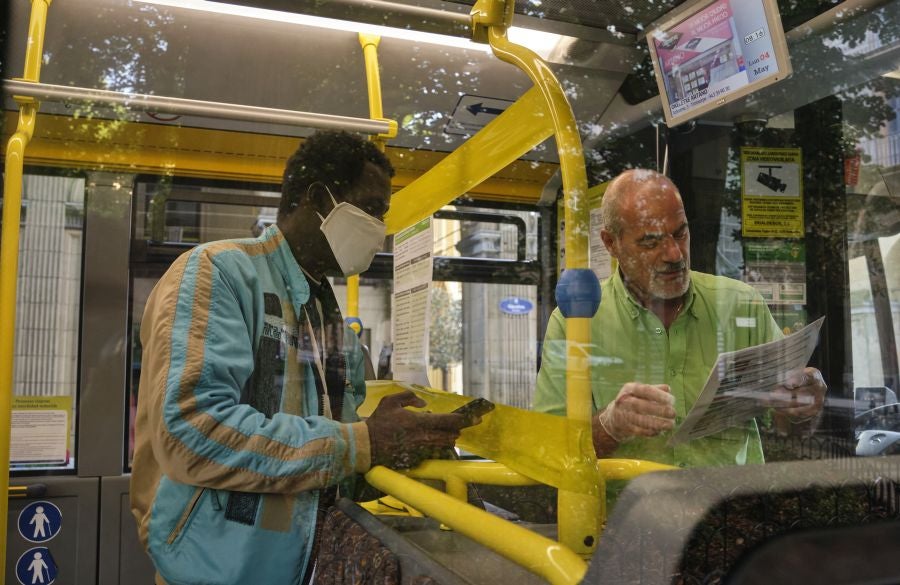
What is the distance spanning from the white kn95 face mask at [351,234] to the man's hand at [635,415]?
1.94 ft

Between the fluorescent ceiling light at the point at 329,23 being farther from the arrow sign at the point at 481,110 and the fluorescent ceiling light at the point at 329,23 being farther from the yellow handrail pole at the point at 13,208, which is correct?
the yellow handrail pole at the point at 13,208

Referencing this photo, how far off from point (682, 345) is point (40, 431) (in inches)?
47.8

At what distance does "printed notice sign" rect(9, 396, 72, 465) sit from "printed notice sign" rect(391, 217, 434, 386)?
67 cm

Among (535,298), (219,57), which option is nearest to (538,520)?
(535,298)

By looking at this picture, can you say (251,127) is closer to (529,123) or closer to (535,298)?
(529,123)

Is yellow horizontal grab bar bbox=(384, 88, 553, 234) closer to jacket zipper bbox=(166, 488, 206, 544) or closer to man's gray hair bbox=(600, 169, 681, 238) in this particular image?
man's gray hair bbox=(600, 169, 681, 238)

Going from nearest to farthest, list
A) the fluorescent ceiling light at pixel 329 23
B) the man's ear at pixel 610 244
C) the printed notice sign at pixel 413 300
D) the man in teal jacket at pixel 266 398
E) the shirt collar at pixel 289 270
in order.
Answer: the man's ear at pixel 610 244 < the man in teal jacket at pixel 266 398 < the shirt collar at pixel 289 270 < the fluorescent ceiling light at pixel 329 23 < the printed notice sign at pixel 413 300

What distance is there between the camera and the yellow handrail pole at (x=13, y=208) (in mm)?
1355

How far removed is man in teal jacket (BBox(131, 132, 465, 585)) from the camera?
1.25 m

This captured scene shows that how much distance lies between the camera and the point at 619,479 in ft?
3.36

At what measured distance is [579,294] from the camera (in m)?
1.15

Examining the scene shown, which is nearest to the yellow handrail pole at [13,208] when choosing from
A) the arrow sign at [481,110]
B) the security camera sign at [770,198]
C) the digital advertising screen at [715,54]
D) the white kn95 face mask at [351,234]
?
the white kn95 face mask at [351,234]

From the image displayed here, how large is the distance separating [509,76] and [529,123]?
0.17 m

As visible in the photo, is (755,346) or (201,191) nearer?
(755,346)
